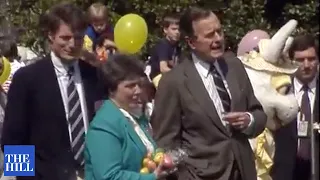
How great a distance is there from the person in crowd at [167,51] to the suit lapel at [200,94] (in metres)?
2.96

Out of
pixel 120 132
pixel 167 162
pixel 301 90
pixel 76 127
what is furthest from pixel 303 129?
pixel 120 132

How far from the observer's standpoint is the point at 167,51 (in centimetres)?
905

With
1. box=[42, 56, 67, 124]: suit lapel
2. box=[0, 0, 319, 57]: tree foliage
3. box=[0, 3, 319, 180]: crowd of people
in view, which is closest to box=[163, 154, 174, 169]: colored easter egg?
box=[0, 3, 319, 180]: crowd of people

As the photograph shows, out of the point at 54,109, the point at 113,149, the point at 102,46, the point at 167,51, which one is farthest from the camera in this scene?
the point at 102,46

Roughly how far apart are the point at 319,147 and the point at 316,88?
67 centimetres

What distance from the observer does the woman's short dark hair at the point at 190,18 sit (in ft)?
19.3

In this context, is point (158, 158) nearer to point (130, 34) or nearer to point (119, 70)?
point (119, 70)

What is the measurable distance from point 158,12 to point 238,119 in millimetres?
5263

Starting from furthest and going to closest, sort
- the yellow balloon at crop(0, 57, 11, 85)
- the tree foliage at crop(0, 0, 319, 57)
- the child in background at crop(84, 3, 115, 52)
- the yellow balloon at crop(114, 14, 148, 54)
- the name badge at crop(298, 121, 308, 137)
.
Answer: the tree foliage at crop(0, 0, 319, 57)
the child in background at crop(84, 3, 115, 52)
the yellow balloon at crop(114, 14, 148, 54)
the name badge at crop(298, 121, 308, 137)
the yellow balloon at crop(0, 57, 11, 85)

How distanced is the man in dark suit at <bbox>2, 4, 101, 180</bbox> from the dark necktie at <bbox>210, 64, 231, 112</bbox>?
2.59 ft

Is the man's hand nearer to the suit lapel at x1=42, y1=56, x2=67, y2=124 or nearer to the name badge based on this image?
the suit lapel at x1=42, y1=56, x2=67, y2=124

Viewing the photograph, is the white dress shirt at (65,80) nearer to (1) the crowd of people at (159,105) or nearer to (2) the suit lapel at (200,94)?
(1) the crowd of people at (159,105)

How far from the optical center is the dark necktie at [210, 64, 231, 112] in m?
5.85

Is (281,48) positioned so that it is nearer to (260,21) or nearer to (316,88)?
(316,88)
